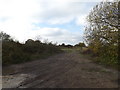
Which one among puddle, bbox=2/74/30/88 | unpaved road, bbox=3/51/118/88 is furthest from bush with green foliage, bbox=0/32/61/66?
puddle, bbox=2/74/30/88

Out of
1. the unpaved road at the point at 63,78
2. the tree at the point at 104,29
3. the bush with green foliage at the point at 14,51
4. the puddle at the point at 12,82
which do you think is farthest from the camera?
the bush with green foliage at the point at 14,51

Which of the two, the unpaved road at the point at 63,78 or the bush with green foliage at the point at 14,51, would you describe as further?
the bush with green foliage at the point at 14,51

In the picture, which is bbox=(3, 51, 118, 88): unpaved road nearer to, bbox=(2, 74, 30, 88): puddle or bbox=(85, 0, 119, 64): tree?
bbox=(2, 74, 30, 88): puddle

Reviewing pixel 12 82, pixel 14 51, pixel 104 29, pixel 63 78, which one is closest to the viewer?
pixel 12 82

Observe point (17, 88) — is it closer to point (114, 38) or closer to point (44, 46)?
point (114, 38)

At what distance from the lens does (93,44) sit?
16141mm

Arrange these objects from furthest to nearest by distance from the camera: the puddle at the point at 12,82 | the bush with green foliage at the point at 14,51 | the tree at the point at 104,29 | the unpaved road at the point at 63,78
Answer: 1. the bush with green foliage at the point at 14,51
2. the tree at the point at 104,29
3. the puddle at the point at 12,82
4. the unpaved road at the point at 63,78

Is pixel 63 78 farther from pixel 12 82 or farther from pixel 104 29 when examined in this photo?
pixel 104 29

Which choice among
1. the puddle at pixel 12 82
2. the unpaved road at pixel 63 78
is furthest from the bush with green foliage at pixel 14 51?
the puddle at pixel 12 82

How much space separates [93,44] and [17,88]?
32.7 feet

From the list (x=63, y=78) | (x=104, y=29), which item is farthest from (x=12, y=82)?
(x=104, y=29)

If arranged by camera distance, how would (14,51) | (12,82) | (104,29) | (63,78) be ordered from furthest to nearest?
(14,51) < (104,29) < (63,78) < (12,82)

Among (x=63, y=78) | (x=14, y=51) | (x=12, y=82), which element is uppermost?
(x=14, y=51)

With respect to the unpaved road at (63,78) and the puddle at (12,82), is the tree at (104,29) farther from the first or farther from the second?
the puddle at (12,82)
